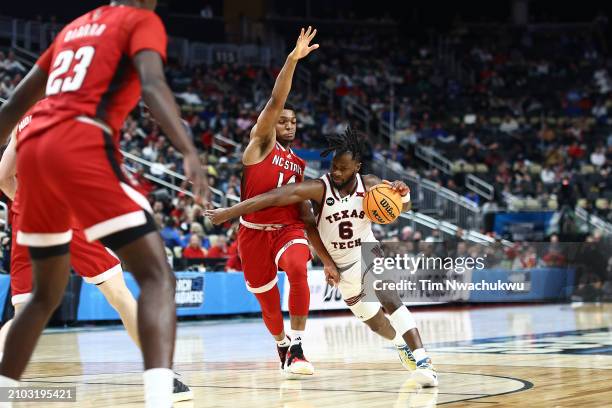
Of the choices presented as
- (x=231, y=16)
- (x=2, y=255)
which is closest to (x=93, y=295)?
(x=2, y=255)

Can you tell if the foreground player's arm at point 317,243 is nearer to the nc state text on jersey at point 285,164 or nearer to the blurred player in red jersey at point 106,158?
the nc state text on jersey at point 285,164

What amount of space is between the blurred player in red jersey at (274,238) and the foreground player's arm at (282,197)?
38 centimetres

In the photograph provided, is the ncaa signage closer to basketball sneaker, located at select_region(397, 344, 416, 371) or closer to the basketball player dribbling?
the basketball player dribbling

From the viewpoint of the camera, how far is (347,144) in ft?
25.3

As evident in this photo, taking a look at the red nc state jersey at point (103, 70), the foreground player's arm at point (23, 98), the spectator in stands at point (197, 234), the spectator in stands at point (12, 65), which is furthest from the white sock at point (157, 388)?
the spectator in stands at point (12, 65)

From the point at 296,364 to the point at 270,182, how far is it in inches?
58.2

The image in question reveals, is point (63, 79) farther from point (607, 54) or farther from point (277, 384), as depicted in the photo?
point (607, 54)

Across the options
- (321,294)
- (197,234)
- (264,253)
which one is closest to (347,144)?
(264,253)

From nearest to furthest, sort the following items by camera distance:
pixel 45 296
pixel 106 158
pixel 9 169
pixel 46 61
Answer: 1. pixel 106 158
2. pixel 45 296
3. pixel 46 61
4. pixel 9 169

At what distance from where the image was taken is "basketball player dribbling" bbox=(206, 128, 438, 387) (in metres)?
7.66

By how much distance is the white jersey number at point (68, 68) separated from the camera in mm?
4367

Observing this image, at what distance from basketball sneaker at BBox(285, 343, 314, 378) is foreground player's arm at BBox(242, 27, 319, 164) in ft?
5.06

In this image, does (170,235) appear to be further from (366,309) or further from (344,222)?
(366,309)

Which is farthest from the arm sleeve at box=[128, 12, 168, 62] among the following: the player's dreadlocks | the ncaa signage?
the ncaa signage
